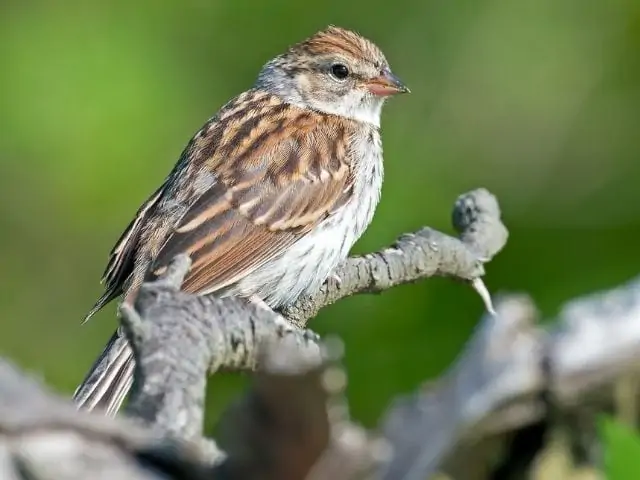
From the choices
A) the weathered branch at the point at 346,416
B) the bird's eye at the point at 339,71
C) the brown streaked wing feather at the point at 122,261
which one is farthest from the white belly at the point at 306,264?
the weathered branch at the point at 346,416

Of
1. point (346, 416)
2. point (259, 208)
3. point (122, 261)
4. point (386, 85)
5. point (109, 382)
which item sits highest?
point (386, 85)

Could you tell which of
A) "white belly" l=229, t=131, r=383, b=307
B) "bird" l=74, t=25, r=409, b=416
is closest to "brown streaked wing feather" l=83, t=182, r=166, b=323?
"bird" l=74, t=25, r=409, b=416

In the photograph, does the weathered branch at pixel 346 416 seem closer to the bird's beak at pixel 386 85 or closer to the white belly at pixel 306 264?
the white belly at pixel 306 264

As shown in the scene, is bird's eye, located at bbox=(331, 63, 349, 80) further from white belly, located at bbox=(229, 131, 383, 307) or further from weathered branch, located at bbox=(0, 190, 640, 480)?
weathered branch, located at bbox=(0, 190, 640, 480)

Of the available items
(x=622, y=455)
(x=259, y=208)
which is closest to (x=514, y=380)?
(x=622, y=455)

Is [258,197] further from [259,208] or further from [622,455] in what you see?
[622,455]

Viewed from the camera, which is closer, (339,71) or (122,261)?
(122,261)

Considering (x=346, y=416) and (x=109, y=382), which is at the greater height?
(x=109, y=382)
